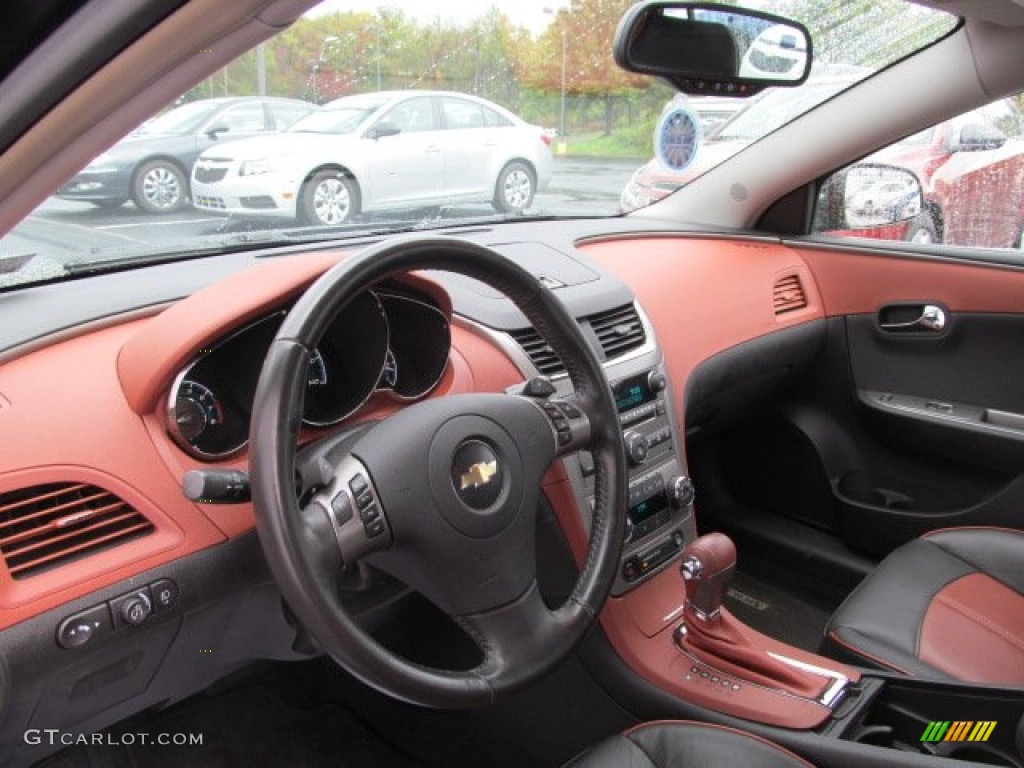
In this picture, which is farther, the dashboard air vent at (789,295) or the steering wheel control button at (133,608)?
the dashboard air vent at (789,295)

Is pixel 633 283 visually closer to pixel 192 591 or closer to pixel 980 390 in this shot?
pixel 980 390

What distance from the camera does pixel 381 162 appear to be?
2.40 meters

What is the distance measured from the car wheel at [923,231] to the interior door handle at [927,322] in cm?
23

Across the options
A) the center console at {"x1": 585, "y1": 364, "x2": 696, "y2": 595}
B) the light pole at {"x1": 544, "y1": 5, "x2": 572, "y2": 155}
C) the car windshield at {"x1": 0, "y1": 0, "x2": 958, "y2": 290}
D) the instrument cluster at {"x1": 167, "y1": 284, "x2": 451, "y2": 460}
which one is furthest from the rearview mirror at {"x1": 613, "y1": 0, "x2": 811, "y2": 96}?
the instrument cluster at {"x1": 167, "y1": 284, "x2": 451, "y2": 460}

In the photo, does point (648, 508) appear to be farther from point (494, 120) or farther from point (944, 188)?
point (944, 188)

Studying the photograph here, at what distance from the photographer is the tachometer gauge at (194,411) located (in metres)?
1.51

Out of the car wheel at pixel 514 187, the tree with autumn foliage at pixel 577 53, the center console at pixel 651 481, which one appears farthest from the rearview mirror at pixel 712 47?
the center console at pixel 651 481

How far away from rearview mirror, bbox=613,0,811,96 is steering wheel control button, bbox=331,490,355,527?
4.83 feet

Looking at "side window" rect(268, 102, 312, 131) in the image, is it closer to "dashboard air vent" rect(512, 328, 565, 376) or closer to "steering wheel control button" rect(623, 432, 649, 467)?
"dashboard air vent" rect(512, 328, 565, 376)

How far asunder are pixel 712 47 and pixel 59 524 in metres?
1.85

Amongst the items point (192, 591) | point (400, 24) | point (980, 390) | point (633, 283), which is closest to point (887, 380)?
point (980, 390)

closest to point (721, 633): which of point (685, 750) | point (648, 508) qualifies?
point (648, 508)

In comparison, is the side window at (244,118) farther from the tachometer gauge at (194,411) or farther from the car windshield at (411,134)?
the tachometer gauge at (194,411)

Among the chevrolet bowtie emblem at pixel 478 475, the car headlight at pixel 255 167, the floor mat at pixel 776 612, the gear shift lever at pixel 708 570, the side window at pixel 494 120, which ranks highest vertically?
the side window at pixel 494 120
